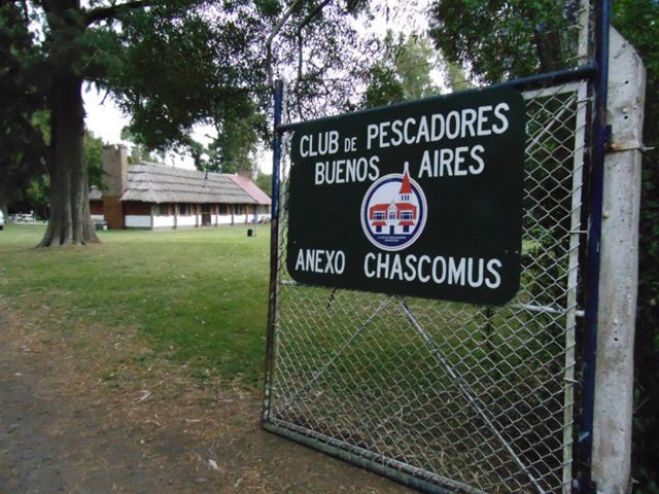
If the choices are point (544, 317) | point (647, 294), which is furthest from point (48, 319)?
point (647, 294)

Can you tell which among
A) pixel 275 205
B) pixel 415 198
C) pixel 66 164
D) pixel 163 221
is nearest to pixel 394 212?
pixel 415 198

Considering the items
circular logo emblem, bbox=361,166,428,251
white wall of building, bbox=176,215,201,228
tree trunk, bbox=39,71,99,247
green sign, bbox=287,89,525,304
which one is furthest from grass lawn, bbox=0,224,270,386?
white wall of building, bbox=176,215,201,228

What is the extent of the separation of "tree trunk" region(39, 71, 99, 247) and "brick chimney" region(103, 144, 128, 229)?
1916 cm

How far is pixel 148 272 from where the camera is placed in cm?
1012

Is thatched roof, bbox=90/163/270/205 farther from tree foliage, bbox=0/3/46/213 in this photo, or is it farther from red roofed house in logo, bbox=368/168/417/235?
red roofed house in logo, bbox=368/168/417/235

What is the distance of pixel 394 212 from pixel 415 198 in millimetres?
147

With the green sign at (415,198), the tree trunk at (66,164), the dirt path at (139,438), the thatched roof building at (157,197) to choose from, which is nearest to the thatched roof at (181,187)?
the thatched roof building at (157,197)

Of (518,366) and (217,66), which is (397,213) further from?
(217,66)

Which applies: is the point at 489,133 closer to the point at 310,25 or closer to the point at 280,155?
the point at 280,155

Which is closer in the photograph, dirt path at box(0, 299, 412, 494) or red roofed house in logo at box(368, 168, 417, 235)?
red roofed house in logo at box(368, 168, 417, 235)

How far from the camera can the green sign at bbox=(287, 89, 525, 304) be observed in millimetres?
2002

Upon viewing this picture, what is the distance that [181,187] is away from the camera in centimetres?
4025

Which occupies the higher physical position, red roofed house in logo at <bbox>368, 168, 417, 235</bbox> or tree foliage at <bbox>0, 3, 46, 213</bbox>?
tree foliage at <bbox>0, 3, 46, 213</bbox>

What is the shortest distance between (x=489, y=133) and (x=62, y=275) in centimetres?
999
